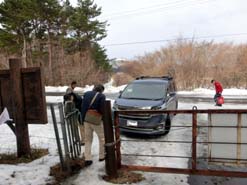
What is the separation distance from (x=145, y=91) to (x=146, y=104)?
1235 mm

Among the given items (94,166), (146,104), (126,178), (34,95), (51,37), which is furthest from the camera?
(51,37)

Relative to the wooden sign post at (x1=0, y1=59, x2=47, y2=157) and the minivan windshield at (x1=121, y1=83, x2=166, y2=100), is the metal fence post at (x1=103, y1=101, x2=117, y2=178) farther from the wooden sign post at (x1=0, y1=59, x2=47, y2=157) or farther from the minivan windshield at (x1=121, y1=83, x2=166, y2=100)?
the minivan windshield at (x1=121, y1=83, x2=166, y2=100)

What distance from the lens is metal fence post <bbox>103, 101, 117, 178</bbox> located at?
18.0 ft

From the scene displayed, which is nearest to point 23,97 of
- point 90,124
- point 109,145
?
point 90,124

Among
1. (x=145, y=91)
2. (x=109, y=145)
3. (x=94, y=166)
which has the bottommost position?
(x=94, y=166)

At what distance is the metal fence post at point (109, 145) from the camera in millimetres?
5500

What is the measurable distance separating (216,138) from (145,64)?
123 ft

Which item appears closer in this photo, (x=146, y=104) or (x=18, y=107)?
(x=18, y=107)

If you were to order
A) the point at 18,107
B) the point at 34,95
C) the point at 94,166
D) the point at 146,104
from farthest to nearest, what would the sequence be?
1. the point at 146,104
2. the point at 18,107
3. the point at 34,95
4. the point at 94,166

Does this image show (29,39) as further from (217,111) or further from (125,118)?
(217,111)

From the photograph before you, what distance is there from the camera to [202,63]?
102ft

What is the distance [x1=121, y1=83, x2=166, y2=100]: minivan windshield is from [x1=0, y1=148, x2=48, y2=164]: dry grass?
3688mm

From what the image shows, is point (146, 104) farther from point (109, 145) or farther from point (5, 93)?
point (5, 93)

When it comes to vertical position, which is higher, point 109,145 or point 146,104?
point 146,104
